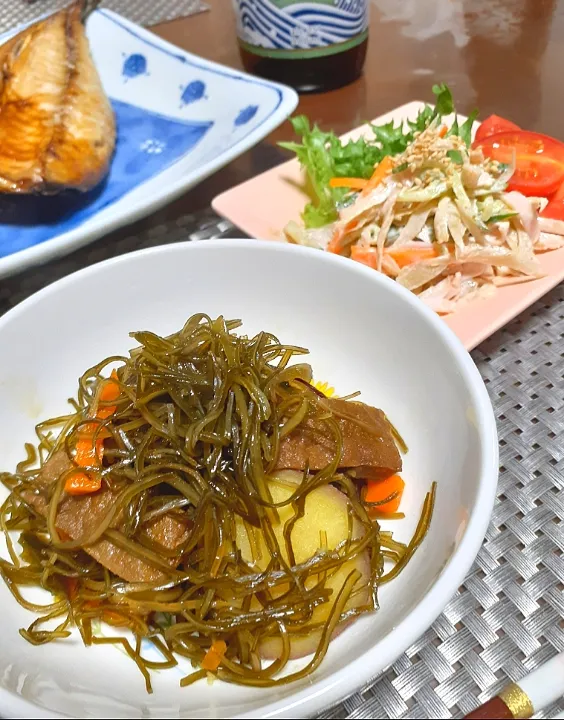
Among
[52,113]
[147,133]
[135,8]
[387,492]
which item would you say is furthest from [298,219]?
[135,8]

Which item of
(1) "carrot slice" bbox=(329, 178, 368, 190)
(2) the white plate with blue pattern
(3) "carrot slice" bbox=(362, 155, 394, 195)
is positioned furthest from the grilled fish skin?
(3) "carrot slice" bbox=(362, 155, 394, 195)

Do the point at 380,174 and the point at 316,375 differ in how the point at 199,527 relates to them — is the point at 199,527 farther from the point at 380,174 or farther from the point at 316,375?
the point at 380,174

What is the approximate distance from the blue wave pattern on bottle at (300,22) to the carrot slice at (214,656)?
2006 millimetres

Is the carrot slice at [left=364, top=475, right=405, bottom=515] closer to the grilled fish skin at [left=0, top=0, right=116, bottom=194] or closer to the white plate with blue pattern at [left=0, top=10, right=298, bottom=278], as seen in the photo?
the white plate with blue pattern at [left=0, top=10, right=298, bottom=278]

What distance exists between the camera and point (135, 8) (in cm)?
331

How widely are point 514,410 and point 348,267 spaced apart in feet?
1.63

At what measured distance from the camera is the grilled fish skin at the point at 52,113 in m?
1.71

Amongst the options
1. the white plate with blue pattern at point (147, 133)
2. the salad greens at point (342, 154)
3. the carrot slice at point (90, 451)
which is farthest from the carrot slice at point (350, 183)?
the carrot slice at point (90, 451)

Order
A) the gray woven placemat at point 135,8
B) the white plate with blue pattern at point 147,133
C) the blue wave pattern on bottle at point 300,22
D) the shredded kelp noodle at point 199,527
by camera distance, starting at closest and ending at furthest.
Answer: the shredded kelp noodle at point 199,527 → the white plate with blue pattern at point 147,133 → the blue wave pattern on bottle at point 300,22 → the gray woven placemat at point 135,8

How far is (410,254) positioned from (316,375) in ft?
1.94

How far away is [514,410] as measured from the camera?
1329mm

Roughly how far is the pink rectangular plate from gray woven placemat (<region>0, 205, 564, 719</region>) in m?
0.11

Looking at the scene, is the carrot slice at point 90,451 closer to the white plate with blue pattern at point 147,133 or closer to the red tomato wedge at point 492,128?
the white plate with blue pattern at point 147,133

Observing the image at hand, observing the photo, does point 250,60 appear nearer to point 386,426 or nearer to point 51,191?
point 51,191
